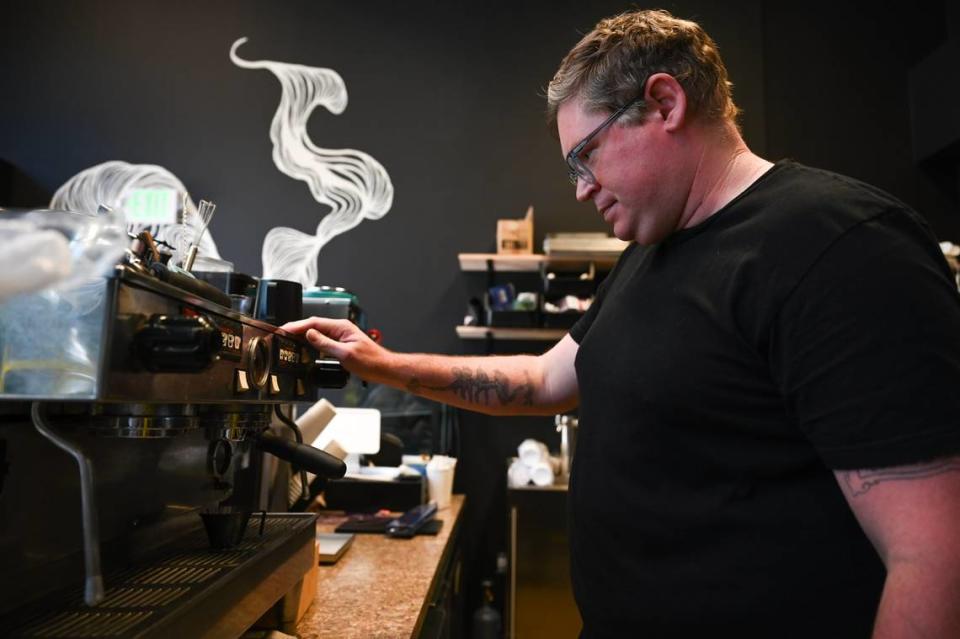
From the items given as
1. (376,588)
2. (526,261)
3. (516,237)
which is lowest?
(376,588)

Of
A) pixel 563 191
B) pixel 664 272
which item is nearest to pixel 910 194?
pixel 563 191

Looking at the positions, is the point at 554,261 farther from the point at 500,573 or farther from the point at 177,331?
the point at 177,331

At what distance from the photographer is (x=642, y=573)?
921 mm

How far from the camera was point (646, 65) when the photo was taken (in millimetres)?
1007

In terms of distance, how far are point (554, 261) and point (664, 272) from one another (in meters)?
2.10

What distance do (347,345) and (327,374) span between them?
8 cm

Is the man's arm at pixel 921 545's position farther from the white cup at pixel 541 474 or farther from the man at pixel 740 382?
the white cup at pixel 541 474

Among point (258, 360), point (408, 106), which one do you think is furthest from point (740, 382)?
point (408, 106)

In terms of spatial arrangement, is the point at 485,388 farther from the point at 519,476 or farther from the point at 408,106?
the point at 408,106

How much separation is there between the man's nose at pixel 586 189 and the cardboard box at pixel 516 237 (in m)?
1.96

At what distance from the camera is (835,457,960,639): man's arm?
0.67 m

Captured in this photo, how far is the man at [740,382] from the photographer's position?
0.69 meters

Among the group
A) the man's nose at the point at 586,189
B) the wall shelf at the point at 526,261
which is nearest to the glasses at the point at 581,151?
the man's nose at the point at 586,189

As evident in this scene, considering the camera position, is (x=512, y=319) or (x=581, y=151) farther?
(x=512, y=319)
